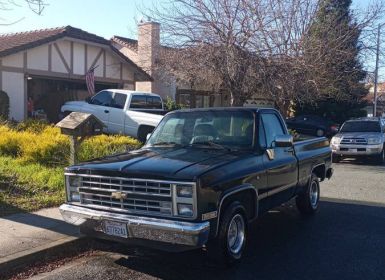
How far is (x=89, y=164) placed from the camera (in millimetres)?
5941

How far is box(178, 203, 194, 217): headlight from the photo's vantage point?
510 cm

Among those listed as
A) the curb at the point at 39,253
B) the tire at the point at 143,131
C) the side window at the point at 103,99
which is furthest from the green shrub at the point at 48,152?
the side window at the point at 103,99

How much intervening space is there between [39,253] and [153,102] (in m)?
12.4

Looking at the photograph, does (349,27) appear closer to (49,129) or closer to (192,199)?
(49,129)

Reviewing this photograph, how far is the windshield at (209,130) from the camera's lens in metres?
6.57

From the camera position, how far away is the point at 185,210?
5137 millimetres

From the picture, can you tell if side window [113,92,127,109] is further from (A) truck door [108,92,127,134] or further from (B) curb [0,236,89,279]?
(B) curb [0,236,89,279]

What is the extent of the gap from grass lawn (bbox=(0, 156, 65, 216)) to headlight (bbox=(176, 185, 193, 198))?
3.71 m

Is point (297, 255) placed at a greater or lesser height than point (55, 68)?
lesser

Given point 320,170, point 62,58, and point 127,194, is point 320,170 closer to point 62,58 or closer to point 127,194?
point 127,194

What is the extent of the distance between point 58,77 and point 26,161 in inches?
405

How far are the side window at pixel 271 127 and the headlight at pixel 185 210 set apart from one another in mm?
2132

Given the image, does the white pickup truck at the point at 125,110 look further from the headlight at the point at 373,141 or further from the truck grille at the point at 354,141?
the headlight at the point at 373,141

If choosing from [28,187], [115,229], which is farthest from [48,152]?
[115,229]
